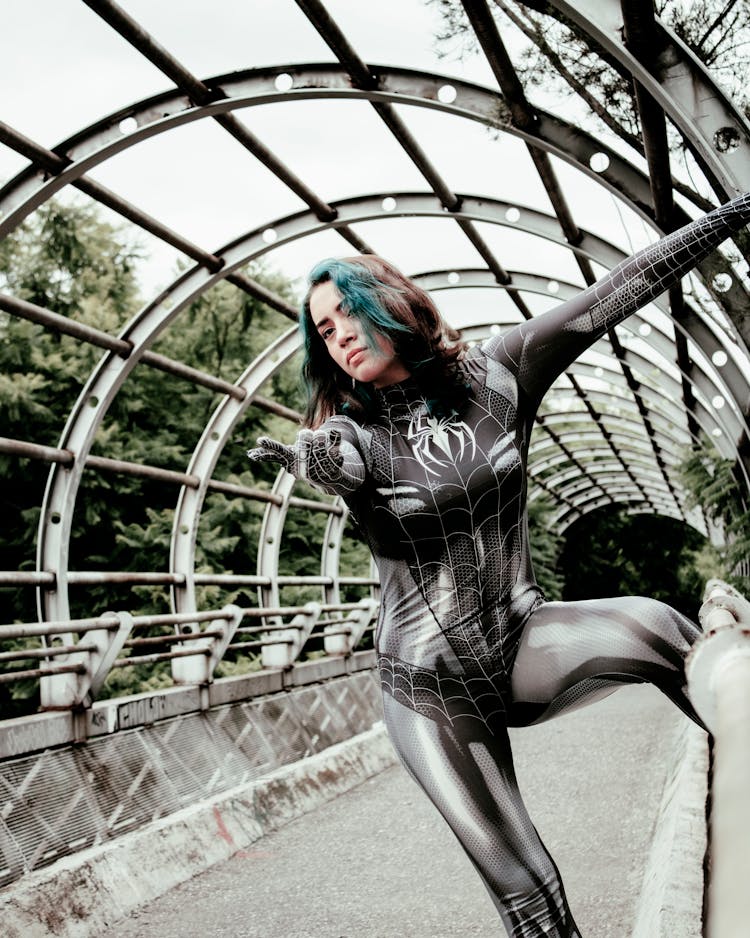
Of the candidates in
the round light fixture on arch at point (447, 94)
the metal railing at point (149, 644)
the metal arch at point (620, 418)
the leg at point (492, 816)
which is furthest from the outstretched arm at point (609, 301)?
the metal arch at point (620, 418)

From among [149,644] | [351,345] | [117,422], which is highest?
[117,422]

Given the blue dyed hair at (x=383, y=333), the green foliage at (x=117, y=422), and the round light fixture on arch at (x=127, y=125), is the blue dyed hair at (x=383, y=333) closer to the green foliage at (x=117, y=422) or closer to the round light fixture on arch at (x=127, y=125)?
the round light fixture on arch at (x=127, y=125)

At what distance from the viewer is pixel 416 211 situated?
8.02m

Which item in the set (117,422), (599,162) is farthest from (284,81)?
(117,422)

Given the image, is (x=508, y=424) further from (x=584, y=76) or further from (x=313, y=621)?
(x=313, y=621)

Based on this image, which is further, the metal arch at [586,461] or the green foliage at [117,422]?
the metal arch at [586,461]

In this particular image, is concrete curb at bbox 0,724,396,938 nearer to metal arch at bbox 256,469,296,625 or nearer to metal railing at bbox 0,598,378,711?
metal railing at bbox 0,598,378,711

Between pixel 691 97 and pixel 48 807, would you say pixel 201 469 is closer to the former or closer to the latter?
pixel 48 807

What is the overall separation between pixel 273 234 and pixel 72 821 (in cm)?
468

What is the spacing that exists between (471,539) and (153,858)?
330 centimetres

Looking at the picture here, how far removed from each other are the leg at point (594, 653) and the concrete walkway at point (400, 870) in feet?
7.68

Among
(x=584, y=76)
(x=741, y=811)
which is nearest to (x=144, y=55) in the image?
(x=584, y=76)

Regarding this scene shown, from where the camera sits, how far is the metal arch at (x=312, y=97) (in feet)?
18.8

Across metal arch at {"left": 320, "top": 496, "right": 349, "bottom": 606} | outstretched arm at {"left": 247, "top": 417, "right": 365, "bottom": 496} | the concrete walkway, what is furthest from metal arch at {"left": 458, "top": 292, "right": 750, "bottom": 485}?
outstretched arm at {"left": 247, "top": 417, "right": 365, "bottom": 496}
